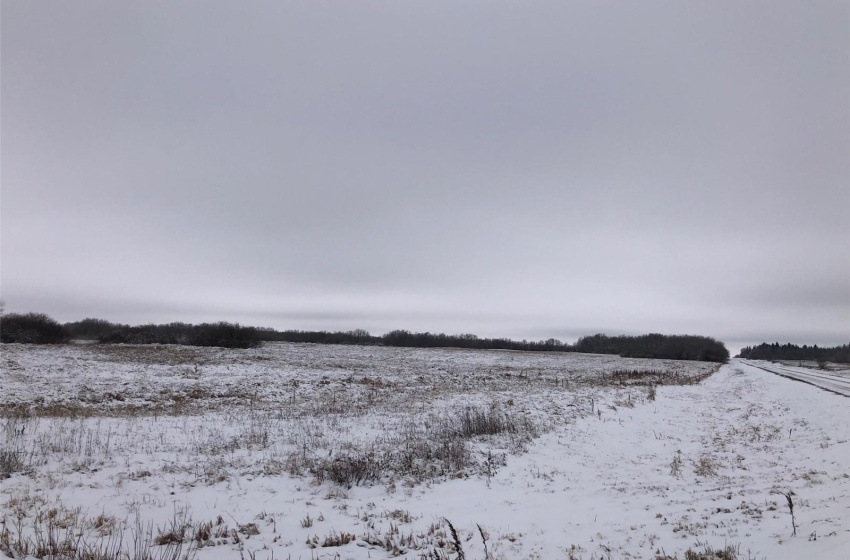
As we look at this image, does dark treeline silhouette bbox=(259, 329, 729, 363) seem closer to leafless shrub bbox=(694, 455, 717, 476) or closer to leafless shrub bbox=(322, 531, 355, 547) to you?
leafless shrub bbox=(694, 455, 717, 476)

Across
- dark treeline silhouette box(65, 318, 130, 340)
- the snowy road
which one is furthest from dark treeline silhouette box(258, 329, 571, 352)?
the snowy road

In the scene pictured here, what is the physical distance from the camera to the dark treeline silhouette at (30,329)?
194ft

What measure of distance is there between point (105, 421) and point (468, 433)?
10880mm

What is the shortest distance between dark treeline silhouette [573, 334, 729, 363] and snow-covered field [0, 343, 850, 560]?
340 feet

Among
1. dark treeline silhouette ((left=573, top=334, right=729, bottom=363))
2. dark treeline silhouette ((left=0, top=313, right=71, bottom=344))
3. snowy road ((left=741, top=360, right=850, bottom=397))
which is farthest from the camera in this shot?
dark treeline silhouette ((left=573, top=334, right=729, bottom=363))

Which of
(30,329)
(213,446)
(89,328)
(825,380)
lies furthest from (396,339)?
(213,446)

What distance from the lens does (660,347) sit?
431 feet

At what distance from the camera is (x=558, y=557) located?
5875 millimetres

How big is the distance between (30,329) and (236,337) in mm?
26792

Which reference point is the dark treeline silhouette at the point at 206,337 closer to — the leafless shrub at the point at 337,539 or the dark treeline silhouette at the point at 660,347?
the leafless shrub at the point at 337,539

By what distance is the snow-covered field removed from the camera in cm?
615

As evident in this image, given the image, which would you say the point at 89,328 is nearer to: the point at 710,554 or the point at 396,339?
the point at 396,339

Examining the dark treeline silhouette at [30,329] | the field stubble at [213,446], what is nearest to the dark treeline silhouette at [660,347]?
the field stubble at [213,446]

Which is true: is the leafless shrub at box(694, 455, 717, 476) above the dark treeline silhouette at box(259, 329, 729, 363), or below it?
above
